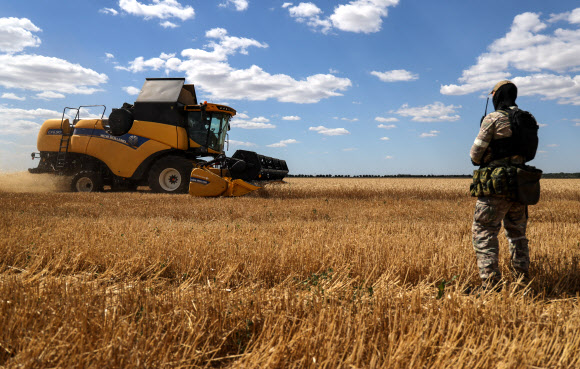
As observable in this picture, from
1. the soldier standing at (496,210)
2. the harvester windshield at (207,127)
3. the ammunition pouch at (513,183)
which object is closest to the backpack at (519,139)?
the soldier standing at (496,210)

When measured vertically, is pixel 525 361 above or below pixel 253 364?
above

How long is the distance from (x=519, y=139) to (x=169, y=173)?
13652 mm

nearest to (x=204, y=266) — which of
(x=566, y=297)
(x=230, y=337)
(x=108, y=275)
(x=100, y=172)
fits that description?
(x=108, y=275)

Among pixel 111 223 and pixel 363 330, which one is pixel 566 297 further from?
pixel 111 223

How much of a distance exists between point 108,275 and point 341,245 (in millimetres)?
2702

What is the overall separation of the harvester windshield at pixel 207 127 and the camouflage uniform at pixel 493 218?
1247cm

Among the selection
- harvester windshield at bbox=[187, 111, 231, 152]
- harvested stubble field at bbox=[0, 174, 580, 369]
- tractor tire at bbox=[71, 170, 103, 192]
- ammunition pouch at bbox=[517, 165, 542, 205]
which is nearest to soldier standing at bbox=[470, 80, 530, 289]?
ammunition pouch at bbox=[517, 165, 542, 205]

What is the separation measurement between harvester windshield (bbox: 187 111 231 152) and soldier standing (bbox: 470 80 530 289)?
12.4 m

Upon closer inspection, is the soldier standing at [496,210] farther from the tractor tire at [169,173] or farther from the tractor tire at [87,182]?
the tractor tire at [87,182]

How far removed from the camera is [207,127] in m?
15.5

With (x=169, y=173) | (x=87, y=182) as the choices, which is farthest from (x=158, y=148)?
(x=87, y=182)

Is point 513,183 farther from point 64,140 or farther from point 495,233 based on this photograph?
point 64,140

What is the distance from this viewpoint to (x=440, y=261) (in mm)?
4469

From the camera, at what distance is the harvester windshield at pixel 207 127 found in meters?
15.4
